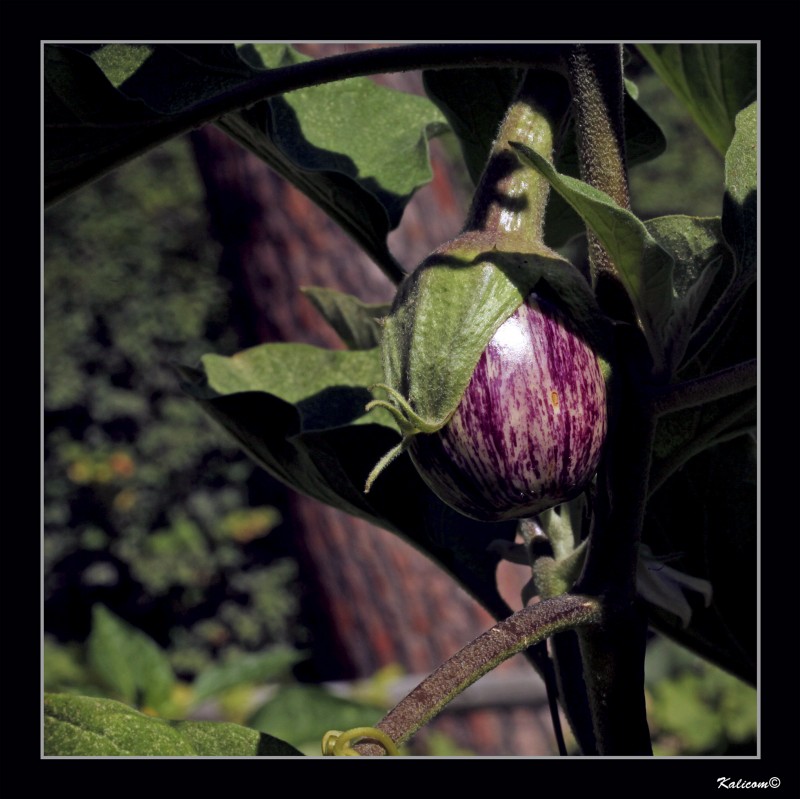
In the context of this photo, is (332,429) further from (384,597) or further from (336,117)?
(384,597)

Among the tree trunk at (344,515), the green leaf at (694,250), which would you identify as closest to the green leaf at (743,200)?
the green leaf at (694,250)

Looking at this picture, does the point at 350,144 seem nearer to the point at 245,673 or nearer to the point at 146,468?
the point at 245,673

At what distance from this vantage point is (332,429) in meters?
0.55

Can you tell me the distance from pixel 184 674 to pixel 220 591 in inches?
12.0

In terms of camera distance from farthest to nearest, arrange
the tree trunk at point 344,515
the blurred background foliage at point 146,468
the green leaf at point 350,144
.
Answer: the blurred background foliage at point 146,468, the tree trunk at point 344,515, the green leaf at point 350,144

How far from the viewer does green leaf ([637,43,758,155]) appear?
2.11ft

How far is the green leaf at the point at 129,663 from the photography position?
150 centimetres

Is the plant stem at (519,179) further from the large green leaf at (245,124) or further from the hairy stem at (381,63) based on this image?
the large green leaf at (245,124)

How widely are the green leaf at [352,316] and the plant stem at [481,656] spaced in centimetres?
29

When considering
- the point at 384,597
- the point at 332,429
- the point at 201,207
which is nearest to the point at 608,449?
the point at 332,429

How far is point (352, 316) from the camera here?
0.69 meters

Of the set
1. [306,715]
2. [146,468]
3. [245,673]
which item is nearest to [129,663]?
[245,673]

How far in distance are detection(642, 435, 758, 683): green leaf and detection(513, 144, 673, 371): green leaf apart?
22 cm

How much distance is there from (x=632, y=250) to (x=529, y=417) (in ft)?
0.23
